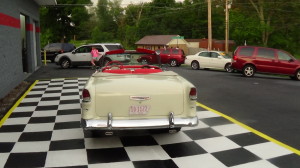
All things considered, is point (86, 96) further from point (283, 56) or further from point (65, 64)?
point (65, 64)

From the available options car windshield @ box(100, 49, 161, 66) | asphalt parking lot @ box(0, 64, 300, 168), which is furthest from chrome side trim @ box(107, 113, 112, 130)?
car windshield @ box(100, 49, 161, 66)

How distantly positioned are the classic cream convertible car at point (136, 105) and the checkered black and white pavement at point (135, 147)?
25 cm

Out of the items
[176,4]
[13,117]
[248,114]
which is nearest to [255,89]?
[248,114]

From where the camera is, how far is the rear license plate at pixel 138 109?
448 cm

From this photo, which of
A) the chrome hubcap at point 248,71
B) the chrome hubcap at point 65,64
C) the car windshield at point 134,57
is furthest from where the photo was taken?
the chrome hubcap at point 65,64

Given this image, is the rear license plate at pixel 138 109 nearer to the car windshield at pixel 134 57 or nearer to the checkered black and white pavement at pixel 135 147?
the checkered black and white pavement at pixel 135 147

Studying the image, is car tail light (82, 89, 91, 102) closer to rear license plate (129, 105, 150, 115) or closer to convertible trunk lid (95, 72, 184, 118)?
convertible trunk lid (95, 72, 184, 118)

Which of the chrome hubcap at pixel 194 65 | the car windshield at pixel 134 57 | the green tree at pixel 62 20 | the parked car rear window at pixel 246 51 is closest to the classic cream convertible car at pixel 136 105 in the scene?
the car windshield at pixel 134 57

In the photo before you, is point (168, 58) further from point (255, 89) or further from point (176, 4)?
point (176, 4)

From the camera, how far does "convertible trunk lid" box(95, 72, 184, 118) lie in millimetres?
4465

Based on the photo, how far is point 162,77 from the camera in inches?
201

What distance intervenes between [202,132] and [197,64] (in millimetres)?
16766

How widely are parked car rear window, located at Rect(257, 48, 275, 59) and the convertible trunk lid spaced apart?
13108 mm

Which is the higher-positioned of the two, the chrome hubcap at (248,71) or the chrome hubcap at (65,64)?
the chrome hubcap at (65,64)
